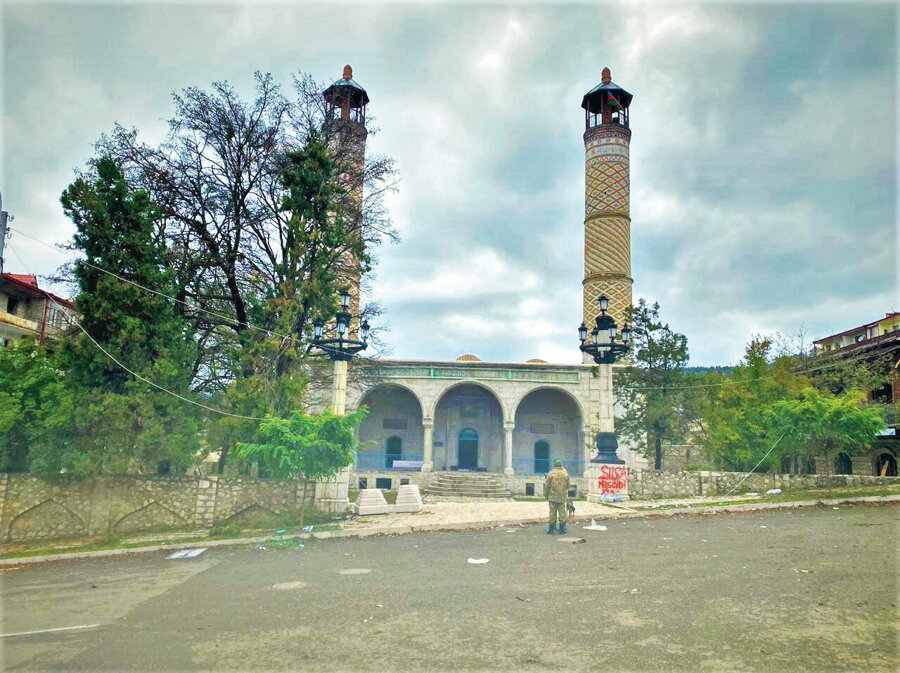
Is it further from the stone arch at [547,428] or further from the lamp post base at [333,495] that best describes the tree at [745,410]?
the lamp post base at [333,495]

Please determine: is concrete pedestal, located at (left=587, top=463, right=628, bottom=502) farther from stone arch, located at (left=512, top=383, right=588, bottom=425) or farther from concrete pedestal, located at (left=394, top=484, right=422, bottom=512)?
stone arch, located at (left=512, top=383, right=588, bottom=425)

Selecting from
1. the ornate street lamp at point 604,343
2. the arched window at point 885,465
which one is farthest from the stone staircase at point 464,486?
the arched window at point 885,465

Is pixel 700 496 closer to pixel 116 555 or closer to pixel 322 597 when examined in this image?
pixel 322 597

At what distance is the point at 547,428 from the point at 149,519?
64.4ft

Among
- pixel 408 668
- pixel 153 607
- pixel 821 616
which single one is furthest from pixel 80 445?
pixel 821 616

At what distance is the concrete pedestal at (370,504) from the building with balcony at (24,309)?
17.0m

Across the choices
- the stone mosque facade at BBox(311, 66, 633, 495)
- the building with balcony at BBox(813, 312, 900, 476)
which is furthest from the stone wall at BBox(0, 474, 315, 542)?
the building with balcony at BBox(813, 312, 900, 476)

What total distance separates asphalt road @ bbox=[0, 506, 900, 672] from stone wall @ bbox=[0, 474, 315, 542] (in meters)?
3.02

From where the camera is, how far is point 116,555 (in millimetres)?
10234

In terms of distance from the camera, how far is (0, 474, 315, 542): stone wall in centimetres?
1252

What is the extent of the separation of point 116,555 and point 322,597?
602 cm

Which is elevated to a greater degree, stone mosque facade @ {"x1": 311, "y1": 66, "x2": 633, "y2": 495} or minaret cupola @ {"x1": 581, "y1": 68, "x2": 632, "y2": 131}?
minaret cupola @ {"x1": 581, "y1": 68, "x2": 632, "y2": 131}

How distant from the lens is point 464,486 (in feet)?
77.6

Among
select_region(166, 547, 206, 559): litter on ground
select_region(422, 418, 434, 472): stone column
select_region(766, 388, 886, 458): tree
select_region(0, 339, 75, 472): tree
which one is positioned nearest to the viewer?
select_region(166, 547, 206, 559): litter on ground
